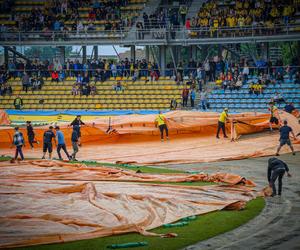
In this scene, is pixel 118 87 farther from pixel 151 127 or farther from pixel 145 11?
pixel 151 127

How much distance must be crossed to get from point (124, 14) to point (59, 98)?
27.3 ft

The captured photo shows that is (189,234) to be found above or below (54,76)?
below

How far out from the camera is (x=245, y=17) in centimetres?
4872

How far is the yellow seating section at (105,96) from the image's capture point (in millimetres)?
47312

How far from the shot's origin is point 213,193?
20344mm

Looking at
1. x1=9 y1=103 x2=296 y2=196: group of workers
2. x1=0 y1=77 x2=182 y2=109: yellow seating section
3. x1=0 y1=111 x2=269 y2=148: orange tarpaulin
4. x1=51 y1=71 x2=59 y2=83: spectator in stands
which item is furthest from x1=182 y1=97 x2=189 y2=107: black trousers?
x1=51 y1=71 x2=59 y2=83: spectator in stands

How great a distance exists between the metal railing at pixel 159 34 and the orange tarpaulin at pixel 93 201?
25615mm

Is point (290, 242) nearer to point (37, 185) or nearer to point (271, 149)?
point (37, 185)

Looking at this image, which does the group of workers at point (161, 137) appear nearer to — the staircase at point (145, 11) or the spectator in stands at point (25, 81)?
the staircase at point (145, 11)

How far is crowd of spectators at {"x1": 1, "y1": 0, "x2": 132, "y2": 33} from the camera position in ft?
173

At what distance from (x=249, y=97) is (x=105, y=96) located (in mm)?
10235

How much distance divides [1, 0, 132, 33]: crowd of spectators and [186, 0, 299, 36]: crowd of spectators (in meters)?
5.58

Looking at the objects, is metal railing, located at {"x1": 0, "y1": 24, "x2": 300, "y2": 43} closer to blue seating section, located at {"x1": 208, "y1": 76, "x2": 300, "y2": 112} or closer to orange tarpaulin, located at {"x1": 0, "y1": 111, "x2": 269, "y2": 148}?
A: blue seating section, located at {"x1": 208, "y1": 76, "x2": 300, "y2": 112}

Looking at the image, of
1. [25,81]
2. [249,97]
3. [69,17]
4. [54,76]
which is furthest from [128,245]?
[69,17]
